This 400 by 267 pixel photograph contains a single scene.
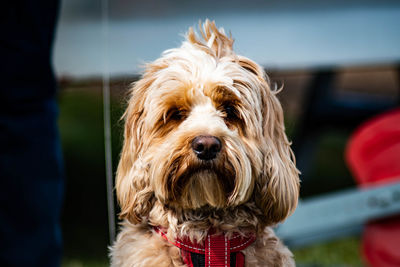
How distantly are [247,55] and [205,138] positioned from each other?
0.19 m

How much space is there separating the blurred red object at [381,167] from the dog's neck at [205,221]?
2.42 m

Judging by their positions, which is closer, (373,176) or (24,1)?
(24,1)

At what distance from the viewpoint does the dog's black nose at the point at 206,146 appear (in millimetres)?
1029

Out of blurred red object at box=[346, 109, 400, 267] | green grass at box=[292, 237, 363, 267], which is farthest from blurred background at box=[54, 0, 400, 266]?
blurred red object at box=[346, 109, 400, 267]

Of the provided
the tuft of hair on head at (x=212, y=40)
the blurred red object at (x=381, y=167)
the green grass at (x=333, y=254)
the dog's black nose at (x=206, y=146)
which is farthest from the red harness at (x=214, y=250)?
the green grass at (x=333, y=254)

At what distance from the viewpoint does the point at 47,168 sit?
1.93 metres

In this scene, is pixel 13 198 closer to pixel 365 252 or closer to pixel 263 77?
pixel 263 77

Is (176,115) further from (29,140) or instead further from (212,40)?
(29,140)

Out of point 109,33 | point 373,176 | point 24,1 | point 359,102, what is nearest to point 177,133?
point 109,33

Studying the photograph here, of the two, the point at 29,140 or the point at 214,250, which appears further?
the point at 29,140

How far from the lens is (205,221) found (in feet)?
3.53

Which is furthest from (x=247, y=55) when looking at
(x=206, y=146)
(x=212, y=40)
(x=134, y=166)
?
(x=134, y=166)

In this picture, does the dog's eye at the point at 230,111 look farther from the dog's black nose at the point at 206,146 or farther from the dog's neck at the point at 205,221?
the dog's neck at the point at 205,221

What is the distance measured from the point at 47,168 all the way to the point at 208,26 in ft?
3.89
